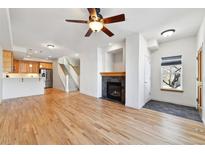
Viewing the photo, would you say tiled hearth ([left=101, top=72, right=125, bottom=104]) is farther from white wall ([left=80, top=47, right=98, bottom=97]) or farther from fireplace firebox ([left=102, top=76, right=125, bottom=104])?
white wall ([left=80, top=47, right=98, bottom=97])

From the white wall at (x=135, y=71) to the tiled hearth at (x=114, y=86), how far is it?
20.1 inches

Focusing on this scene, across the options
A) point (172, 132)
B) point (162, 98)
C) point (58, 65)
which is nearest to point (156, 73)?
point (162, 98)

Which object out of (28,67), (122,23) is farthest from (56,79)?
(122,23)

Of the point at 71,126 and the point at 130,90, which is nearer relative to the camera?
the point at 71,126

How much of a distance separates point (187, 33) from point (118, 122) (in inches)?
157

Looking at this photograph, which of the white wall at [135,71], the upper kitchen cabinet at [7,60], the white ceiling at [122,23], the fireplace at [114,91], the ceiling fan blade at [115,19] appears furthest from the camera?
the upper kitchen cabinet at [7,60]

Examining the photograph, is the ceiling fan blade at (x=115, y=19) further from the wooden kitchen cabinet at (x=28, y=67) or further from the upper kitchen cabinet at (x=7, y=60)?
the wooden kitchen cabinet at (x=28, y=67)

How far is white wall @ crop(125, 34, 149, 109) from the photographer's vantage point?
363cm

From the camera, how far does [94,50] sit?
224 inches

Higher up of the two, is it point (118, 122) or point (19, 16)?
point (19, 16)

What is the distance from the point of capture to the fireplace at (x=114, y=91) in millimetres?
4755

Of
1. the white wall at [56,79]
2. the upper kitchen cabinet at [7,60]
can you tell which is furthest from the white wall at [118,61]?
the upper kitchen cabinet at [7,60]

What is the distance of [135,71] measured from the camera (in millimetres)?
3709

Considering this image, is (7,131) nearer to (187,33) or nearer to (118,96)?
(118,96)
